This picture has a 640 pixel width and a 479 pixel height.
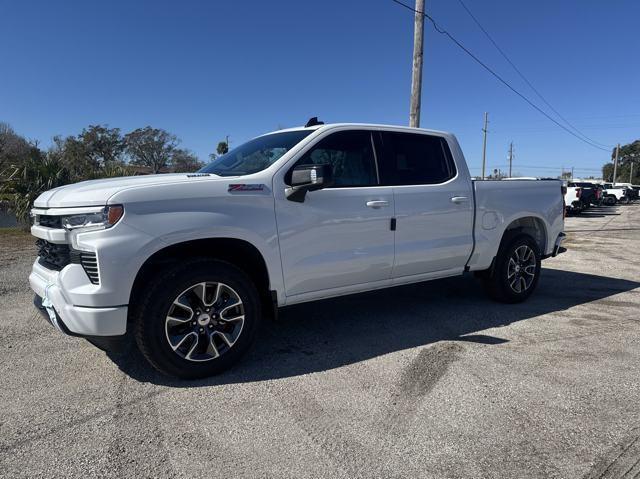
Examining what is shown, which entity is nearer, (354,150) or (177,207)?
(177,207)

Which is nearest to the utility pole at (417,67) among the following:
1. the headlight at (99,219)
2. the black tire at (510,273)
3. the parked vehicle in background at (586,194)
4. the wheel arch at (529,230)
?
the wheel arch at (529,230)

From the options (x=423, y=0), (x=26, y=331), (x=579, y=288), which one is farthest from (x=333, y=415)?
(x=423, y=0)

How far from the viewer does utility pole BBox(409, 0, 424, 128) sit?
1114 centimetres

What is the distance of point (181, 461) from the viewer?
8.50ft

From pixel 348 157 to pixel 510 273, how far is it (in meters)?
2.67

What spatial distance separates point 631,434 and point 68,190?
162 inches

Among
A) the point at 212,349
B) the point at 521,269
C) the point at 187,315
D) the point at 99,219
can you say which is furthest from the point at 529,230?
the point at 99,219

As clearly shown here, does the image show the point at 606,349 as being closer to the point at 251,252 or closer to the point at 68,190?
the point at 251,252

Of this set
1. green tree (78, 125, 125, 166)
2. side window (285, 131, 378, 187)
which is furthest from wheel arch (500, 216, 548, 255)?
green tree (78, 125, 125, 166)

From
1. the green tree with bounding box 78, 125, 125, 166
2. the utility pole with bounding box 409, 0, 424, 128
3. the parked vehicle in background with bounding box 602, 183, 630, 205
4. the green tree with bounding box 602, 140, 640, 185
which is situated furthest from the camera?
the green tree with bounding box 602, 140, 640, 185

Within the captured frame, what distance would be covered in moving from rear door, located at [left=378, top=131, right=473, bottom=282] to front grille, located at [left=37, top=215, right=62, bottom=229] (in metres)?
2.76

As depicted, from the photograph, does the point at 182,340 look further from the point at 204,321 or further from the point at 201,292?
the point at 201,292

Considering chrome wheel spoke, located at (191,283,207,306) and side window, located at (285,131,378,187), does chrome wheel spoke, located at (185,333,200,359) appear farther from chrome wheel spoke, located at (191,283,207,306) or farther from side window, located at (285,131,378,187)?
side window, located at (285,131,378,187)

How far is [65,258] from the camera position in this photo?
338cm
